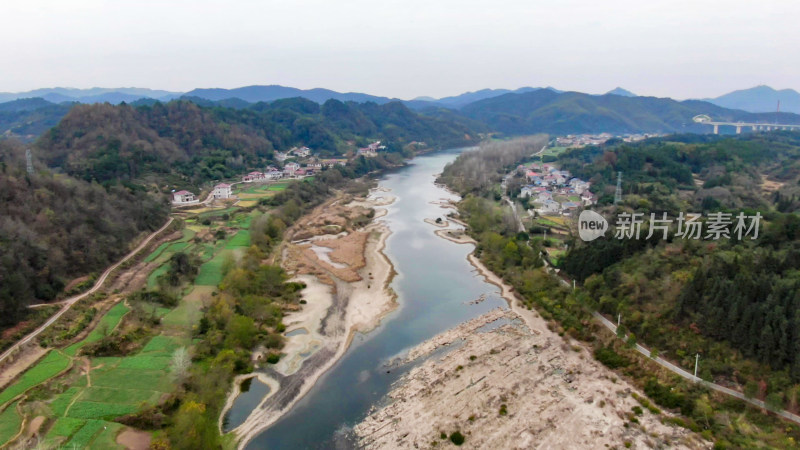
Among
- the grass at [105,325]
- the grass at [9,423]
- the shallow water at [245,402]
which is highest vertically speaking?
the grass at [105,325]

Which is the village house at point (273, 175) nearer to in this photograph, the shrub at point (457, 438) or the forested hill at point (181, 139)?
the forested hill at point (181, 139)

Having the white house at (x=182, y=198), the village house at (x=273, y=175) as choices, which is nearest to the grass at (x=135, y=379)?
the white house at (x=182, y=198)

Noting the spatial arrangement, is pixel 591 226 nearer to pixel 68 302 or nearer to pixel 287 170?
pixel 68 302

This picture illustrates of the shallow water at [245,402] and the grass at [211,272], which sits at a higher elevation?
the grass at [211,272]

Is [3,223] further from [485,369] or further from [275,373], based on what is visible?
[485,369]

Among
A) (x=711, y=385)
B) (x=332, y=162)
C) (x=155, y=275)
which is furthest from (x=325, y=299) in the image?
(x=332, y=162)
